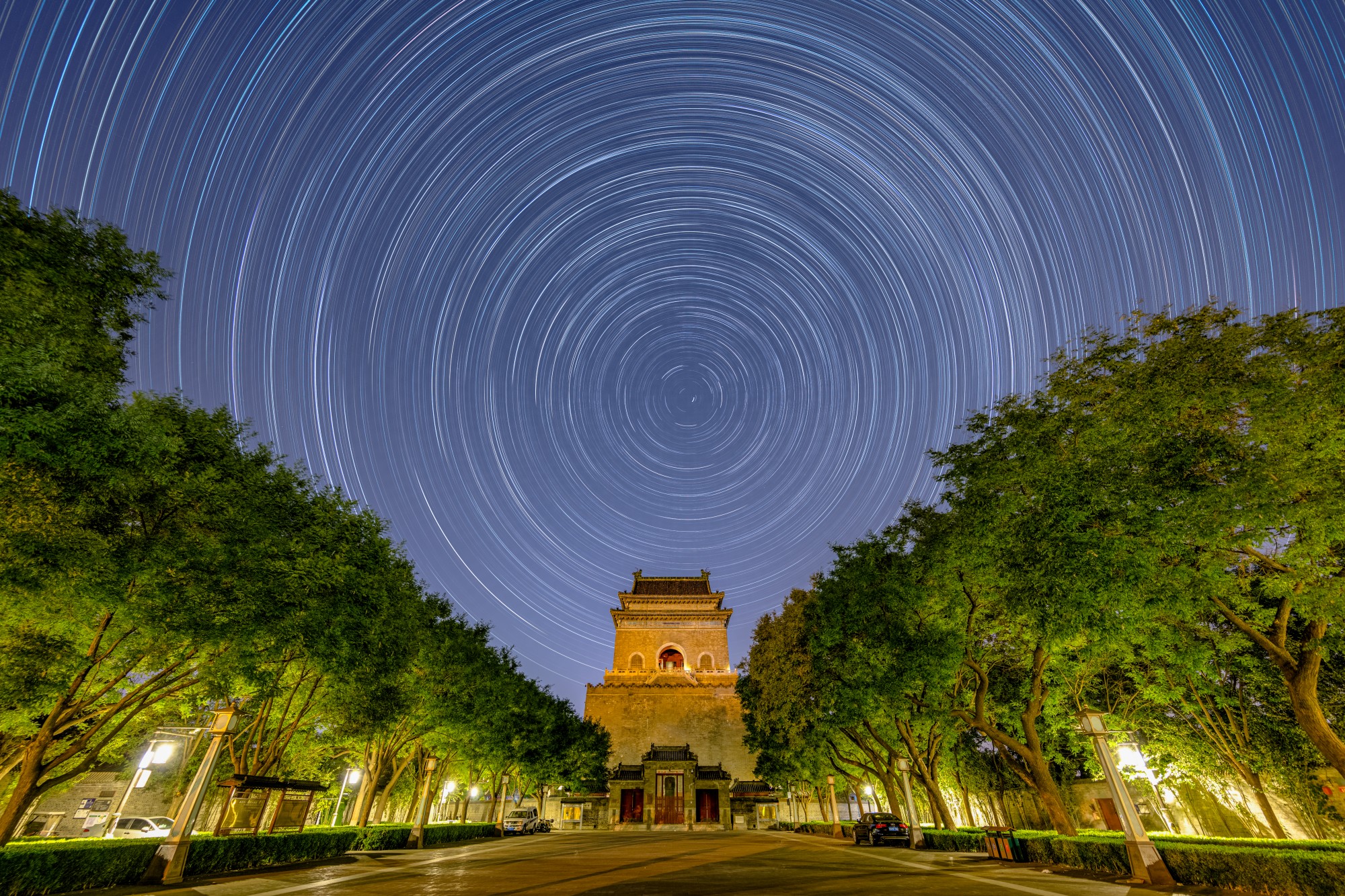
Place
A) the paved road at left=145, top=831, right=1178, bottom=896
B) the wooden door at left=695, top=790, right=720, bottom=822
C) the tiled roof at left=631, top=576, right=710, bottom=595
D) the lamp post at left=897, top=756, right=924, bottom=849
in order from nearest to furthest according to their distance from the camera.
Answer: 1. the paved road at left=145, top=831, right=1178, bottom=896
2. the lamp post at left=897, top=756, right=924, bottom=849
3. the wooden door at left=695, top=790, right=720, bottom=822
4. the tiled roof at left=631, top=576, right=710, bottom=595

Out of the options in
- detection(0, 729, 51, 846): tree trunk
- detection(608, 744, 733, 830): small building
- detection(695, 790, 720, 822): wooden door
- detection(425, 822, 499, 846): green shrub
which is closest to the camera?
detection(0, 729, 51, 846): tree trunk

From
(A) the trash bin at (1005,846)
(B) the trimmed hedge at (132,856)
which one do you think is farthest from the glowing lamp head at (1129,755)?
(B) the trimmed hedge at (132,856)

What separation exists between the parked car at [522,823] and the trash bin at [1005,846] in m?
31.9

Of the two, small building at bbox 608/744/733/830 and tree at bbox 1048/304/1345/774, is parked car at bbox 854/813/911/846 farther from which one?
small building at bbox 608/744/733/830

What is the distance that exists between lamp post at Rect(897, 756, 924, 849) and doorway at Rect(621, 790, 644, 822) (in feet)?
101

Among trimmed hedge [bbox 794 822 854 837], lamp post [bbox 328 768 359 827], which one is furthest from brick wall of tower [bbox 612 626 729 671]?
lamp post [bbox 328 768 359 827]

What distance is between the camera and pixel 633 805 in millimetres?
52406

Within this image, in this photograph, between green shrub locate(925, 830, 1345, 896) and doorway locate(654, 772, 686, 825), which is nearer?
green shrub locate(925, 830, 1345, 896)

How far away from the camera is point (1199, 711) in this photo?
73.6ft

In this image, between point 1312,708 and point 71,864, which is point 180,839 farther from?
point 1312,708

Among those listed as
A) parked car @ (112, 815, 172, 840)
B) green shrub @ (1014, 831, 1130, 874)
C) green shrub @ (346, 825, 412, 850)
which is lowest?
green shrub @ (1014, 831, 1130, 874)

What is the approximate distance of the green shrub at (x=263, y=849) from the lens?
51.3ft

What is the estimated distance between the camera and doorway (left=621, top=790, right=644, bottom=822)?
51625 mm

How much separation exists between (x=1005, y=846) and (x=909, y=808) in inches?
312
